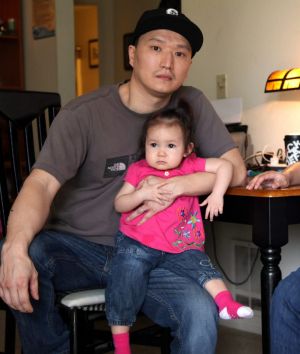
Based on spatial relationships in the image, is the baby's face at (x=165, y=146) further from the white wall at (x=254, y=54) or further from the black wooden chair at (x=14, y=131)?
the white wall at (x=254, y=54)

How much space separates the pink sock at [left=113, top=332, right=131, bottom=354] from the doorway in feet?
19.2

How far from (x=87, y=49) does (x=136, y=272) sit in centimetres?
609

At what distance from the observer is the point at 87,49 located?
733cm

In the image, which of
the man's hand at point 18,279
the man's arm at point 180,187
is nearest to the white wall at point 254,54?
the man's arm at point 180,187

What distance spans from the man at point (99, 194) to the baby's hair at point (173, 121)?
0.06m

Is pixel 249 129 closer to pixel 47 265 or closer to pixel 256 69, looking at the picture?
pixel 256 69

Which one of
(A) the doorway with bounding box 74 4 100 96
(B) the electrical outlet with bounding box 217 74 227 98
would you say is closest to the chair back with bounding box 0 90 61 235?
(B) the electrical outlet with bounding box 217 74 227 98

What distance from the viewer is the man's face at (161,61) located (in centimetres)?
174

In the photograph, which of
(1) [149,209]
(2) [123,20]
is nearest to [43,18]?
(2) [123,20]

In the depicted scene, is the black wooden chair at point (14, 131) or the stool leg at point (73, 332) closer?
the stool leg at point (73, 332)

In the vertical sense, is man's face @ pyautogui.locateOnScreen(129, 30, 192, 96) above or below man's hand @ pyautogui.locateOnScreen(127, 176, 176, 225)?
above

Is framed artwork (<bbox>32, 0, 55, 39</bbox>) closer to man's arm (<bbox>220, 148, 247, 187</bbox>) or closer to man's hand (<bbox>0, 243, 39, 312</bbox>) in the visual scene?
man's arm (<bbox>220, 148, 247, 187</bbox>)

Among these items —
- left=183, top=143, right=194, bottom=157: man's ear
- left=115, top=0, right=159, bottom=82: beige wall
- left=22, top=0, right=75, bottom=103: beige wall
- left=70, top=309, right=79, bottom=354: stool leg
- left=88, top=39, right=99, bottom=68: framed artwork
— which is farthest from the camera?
left=88, top=39, right=99, bottom=68: framed artwork

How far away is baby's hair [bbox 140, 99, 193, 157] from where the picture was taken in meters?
1.67
